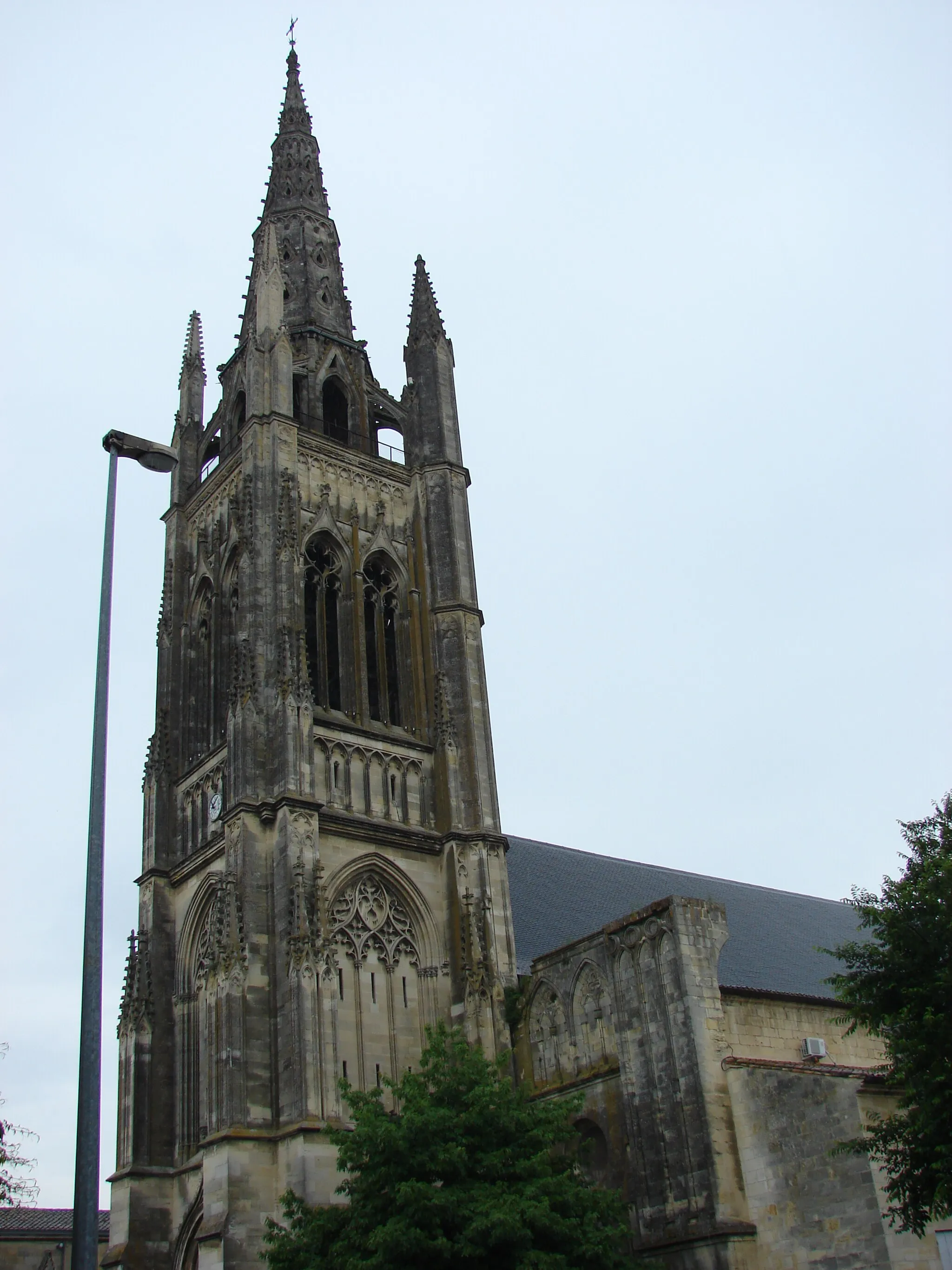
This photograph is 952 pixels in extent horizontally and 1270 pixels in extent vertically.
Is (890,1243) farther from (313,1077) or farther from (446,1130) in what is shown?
(313,1077)

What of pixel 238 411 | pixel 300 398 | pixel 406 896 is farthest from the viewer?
pixel 238 411

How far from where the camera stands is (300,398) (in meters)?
36.5

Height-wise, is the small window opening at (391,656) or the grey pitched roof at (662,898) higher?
the small window opening at (391,656)

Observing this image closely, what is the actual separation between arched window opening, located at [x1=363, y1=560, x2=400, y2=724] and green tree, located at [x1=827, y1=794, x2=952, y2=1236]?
14.1m

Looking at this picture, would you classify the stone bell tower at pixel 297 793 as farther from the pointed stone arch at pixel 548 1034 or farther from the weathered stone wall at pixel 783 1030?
the weathered stone wall at pixel 783 1030

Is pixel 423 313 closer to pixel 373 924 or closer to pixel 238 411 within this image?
pixel 238 411

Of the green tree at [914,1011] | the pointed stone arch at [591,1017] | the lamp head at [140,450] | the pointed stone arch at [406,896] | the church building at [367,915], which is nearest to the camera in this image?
the lamp head at [140,450]

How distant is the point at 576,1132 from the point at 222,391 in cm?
2390

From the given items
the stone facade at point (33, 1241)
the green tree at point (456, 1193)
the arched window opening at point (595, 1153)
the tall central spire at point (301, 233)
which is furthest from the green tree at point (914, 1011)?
the stone facade at point (33, 1241)

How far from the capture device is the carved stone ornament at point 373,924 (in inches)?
1104

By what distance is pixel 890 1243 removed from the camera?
19906 mm

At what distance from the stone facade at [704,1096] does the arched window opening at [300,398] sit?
15.8 meters

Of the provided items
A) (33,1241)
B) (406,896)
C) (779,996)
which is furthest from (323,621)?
(33,1241)

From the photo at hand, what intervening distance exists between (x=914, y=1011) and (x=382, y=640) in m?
17.3
